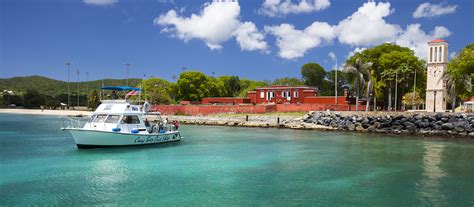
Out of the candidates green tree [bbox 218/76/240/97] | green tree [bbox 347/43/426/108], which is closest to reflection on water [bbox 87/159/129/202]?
green tree [bbox 347/43/426/108]

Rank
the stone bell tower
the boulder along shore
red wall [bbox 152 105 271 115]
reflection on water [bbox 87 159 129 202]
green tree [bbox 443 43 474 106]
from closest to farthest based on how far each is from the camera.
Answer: reflection on water [bbox 87 159 129 202]
the boulder along shore
green tree [bbox 443 43 474 106]
the stone bell tower
red wall [bbox 152 105 271 115]

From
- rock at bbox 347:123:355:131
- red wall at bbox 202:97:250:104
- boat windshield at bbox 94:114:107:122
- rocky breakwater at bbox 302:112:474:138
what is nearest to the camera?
boat windshield at bbox 94:114:107:122

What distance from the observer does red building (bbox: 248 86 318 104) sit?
70.6 meters

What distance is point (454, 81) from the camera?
4678 centimetres

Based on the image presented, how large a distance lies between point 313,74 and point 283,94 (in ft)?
115

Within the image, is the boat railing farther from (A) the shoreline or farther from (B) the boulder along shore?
(B) the boulder along shore

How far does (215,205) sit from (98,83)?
196469mm

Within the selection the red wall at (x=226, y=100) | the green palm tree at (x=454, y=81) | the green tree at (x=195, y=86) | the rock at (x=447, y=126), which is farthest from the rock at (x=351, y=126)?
the green tree at (x=195, y=86)

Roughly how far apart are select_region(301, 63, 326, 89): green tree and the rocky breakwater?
182 feet

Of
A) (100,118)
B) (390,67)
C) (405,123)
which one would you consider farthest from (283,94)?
(100,118)

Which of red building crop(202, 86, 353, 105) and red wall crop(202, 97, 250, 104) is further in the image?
red wall crop(202, 97, 250, 104)

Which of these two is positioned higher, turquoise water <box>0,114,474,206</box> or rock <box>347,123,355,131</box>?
rock <box>347,123,355,131</box>

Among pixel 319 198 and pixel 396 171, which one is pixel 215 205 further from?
pixel 396 171

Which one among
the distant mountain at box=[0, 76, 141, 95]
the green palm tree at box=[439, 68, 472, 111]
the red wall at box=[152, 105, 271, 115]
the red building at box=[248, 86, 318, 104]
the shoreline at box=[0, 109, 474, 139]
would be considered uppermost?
the distant mountain at box=[0, 76, 141, 95]
